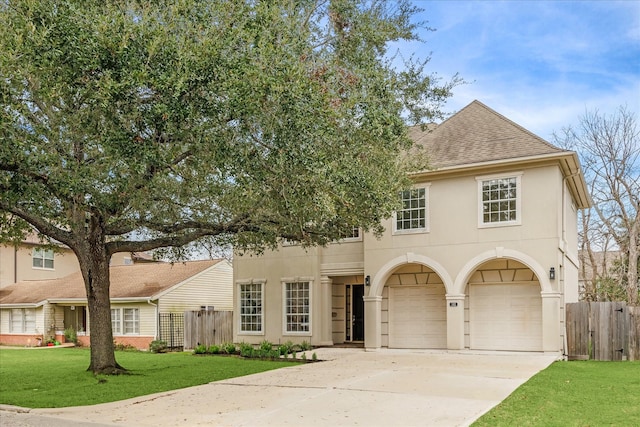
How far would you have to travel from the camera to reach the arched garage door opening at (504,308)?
18.9m

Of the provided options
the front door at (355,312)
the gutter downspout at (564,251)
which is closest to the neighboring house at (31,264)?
the front door at (355,312)

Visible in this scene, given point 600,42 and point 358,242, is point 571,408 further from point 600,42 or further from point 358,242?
point 358,242

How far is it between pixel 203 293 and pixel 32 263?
1226 centimetres

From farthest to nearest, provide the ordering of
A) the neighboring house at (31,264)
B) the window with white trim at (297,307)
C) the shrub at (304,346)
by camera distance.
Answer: the neighboring house at (31,264)
the window with white trim at (297,307)
the shrub at (304,346)

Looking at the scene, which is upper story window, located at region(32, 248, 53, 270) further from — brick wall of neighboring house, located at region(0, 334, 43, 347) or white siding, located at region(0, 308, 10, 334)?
brick wall of neighboring house, located at region(0, 334, 43, 347)

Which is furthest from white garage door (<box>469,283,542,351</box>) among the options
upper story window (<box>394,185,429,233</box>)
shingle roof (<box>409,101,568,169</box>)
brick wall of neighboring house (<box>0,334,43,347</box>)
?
brick wall of neighboring house (<box>0,334,43,347</box>)

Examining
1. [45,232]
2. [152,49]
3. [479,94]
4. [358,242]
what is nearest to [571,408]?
[152,49]

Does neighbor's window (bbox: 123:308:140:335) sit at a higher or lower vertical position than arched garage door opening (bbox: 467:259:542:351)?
lower

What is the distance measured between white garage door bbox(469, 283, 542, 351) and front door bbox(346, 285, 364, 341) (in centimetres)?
496

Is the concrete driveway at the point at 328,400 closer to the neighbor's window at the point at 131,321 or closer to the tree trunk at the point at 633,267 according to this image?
the tree trunk at the point at 633,267

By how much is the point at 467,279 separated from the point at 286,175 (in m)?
9.65

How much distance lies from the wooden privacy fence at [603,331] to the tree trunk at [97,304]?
39.8ft

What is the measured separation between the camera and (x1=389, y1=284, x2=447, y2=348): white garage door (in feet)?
67.3

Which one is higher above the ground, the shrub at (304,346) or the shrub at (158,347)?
the shrub at (304,346)
